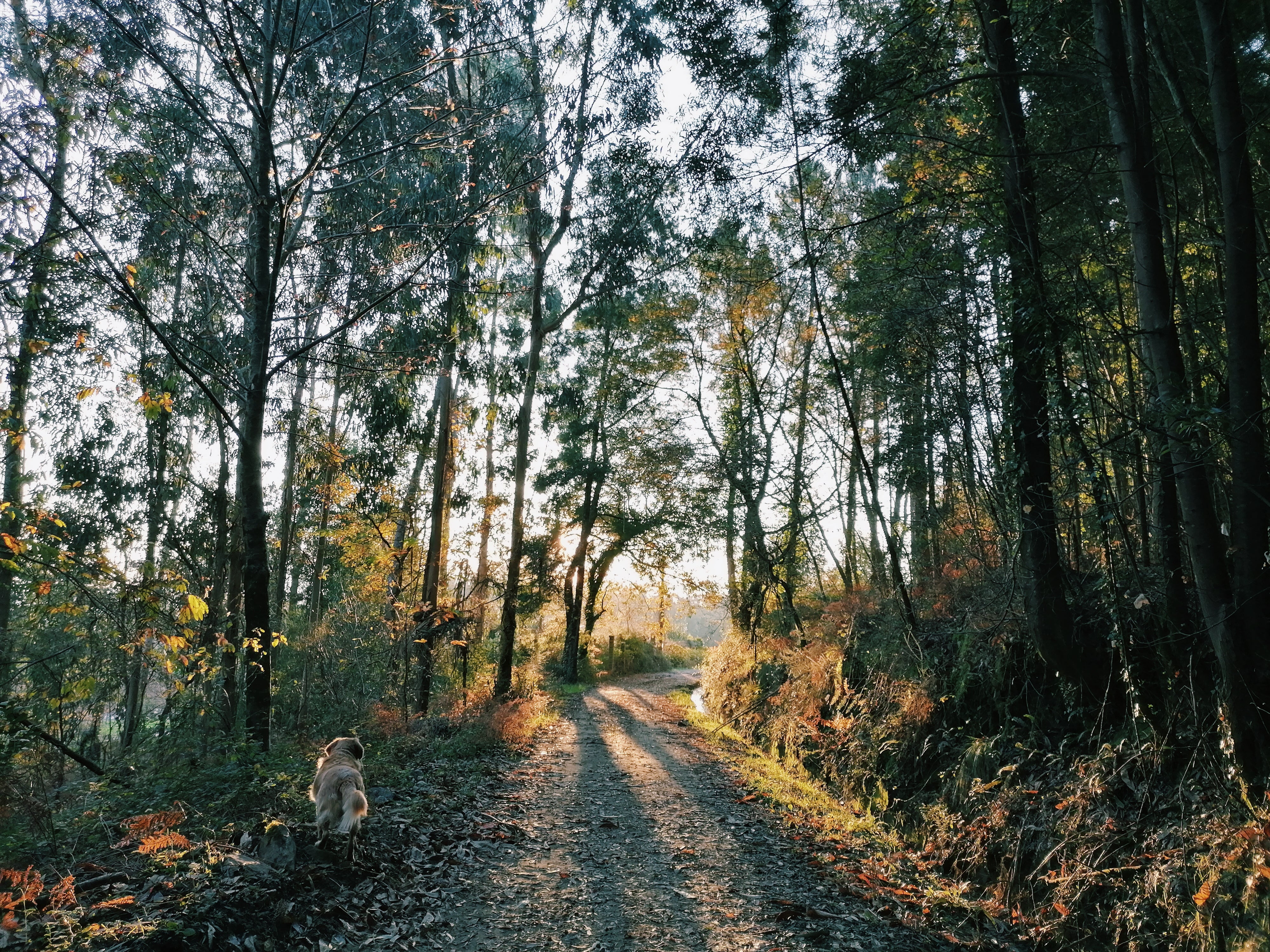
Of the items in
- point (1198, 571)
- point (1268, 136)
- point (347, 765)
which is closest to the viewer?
point (1198, 571)

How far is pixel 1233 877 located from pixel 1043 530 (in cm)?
311

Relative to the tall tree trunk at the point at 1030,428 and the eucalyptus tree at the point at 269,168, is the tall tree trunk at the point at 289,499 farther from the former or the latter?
the tall tree trunk at the point at 1030,428

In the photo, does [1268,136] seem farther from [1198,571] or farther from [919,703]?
[919,703]

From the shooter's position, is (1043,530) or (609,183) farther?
(609,183)

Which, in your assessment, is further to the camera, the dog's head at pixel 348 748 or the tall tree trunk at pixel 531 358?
the tall tree trunk at pixel 531 358

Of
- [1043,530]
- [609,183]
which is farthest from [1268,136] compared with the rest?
[609,183]

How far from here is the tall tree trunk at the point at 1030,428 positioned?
6.14 meters

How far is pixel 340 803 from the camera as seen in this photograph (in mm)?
4969

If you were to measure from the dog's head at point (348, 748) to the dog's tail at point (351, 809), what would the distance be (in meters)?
0.87

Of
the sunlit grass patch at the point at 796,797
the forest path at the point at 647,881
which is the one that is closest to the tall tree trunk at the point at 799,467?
the sunlit grass patch at the point at 796,797

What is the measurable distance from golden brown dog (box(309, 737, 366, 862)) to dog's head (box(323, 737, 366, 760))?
47 centimetres

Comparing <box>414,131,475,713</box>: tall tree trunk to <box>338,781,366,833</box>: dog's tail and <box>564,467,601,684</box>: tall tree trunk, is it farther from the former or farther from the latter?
<box>564,467,601,684</box>: tall tree trunk

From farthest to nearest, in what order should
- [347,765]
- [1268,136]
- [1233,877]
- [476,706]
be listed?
1. [476,706]
2. [1268,136]
3. [347,765]
4. [1233,877]

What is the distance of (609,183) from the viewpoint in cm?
1595
